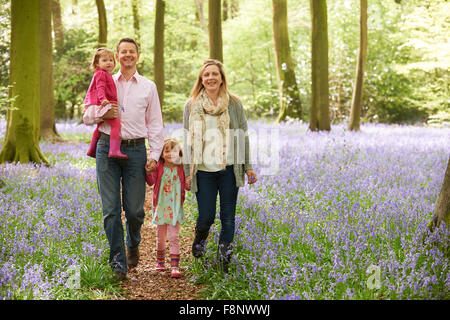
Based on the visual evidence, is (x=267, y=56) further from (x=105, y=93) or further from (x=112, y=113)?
(x=112, y=113)

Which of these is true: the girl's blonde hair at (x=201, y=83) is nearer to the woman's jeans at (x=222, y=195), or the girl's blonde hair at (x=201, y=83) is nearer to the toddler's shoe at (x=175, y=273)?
the woman's jeans at (x=222, y=195)

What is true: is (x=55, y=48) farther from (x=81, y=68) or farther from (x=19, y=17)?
(x=19, y=17)

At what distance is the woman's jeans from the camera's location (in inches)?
194

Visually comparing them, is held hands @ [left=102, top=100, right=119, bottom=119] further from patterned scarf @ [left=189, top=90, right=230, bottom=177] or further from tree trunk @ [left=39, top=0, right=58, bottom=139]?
tree trunk @ [left=39, top=0, right=58, bottom=139]

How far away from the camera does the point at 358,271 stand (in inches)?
165

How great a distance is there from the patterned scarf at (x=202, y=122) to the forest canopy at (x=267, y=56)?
56.6ft

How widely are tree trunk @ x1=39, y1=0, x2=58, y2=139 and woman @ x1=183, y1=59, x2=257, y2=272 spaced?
1016 centimetres

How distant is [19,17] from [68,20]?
19567 mm

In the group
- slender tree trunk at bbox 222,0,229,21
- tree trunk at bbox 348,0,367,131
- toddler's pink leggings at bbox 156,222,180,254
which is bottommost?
toddler's pink leggings at bbox 156,222,180,254

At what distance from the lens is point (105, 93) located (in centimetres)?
468

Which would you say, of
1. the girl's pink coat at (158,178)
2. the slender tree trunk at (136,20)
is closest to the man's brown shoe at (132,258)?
the girl's pink coat at (158,178)

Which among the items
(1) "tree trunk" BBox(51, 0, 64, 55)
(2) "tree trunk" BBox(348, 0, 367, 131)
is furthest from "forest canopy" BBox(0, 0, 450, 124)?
(2) "tree trunk" BBox(348, 0, 367, 131)

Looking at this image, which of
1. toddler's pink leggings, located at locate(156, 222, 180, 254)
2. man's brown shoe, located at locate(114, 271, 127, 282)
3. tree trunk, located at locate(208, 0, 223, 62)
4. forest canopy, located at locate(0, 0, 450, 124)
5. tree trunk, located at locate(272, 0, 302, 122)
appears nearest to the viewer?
man's brown shoe, located at locate(114, 271, 127, 282)

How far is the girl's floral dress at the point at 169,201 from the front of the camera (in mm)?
5234
